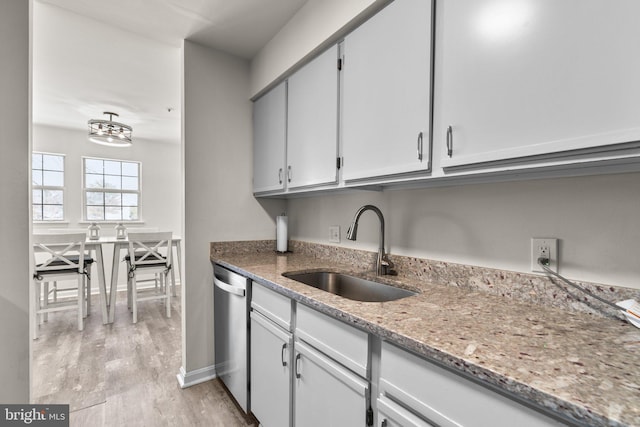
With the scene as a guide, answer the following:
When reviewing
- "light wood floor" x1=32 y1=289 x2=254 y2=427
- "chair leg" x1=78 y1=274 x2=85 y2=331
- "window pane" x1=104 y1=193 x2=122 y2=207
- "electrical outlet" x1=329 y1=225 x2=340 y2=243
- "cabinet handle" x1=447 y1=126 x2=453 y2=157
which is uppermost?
"cabinet handle" x1=447 y1=126 x2=453 y2=157

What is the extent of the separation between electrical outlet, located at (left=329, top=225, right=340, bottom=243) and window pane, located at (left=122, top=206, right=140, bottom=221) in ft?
14.5

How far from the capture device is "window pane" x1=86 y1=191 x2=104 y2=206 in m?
4.61

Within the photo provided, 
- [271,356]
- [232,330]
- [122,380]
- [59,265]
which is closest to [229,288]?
[232,330]

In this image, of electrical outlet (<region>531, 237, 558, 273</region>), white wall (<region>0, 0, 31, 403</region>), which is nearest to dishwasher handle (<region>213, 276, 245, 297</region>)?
white wall (<region>0, 0, 31, 403</region>)

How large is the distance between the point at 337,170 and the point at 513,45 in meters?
0.86

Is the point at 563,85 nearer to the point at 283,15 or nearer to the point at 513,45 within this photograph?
the point at 513,45

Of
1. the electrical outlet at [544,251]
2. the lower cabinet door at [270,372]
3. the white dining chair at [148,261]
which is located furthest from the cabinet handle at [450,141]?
the white dining chair at [148,261]

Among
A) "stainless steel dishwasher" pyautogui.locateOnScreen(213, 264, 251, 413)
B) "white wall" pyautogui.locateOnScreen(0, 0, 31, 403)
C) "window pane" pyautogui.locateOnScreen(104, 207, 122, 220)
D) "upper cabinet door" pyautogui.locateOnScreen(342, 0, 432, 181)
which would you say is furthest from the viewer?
"window pane" pyautogui.locateOnScreen(104, 207, 122, 220)

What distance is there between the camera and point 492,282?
3.77 feet

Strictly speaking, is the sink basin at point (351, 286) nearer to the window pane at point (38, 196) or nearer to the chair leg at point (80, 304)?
the chair leg at point (80, 304)

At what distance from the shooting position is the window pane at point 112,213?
4.76 meters

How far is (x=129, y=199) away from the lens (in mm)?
4973

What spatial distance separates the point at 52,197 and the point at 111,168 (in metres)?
0.88

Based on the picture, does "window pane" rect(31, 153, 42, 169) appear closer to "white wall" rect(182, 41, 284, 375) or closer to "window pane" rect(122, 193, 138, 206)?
"window pane" rect(122, 193, 138, 206)
